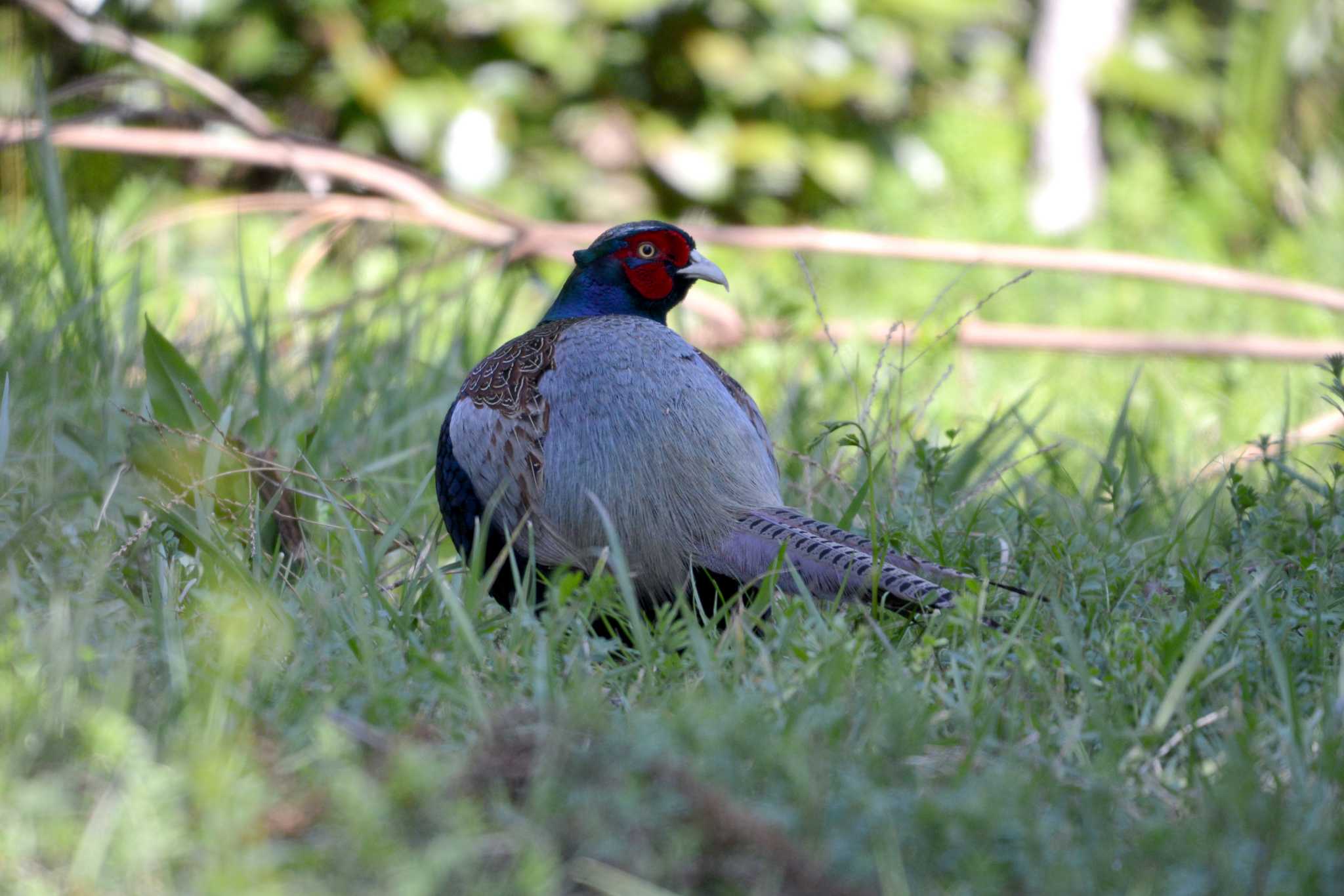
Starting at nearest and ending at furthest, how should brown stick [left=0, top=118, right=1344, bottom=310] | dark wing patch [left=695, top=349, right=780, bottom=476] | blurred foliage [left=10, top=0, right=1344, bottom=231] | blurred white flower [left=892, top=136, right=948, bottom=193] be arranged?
dark wing patch [left=695, top=349, right=780, bottom=476]
brown stick [left=0, top=118, right=1344, bottom=310]
blurred foliage [left=10, top=0, right=1344, bottom=231]
blurred white flower [left=892, top=136, right=948, bottom=193]

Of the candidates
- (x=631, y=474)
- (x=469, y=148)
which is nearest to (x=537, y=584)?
(x=631, y=474)

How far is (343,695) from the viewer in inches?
85.5

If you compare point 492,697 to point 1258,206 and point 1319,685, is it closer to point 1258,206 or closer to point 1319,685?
point 1319,685

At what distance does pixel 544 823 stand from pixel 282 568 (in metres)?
1.62

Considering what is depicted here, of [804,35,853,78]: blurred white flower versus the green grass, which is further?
[804,35,853,78]: blurred white flower

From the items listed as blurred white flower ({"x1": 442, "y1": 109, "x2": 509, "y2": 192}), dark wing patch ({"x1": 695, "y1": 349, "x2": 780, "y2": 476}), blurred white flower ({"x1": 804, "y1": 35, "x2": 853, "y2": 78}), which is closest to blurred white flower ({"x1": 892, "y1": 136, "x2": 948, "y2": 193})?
blurred white flower ({"x1": 804, "y1": 35, "x2": 853, "y2": 78})

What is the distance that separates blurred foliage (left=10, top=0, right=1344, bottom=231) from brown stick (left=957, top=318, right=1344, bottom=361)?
3178 millimetres

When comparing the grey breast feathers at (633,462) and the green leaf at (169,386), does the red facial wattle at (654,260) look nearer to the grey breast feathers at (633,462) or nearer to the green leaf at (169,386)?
the grey breast feathers at (633,462)

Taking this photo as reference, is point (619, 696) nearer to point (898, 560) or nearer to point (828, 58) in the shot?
point (898, 560)

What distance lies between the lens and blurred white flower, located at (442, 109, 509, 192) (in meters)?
7.94

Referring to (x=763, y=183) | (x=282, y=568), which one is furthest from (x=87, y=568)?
(x=763, y=183)

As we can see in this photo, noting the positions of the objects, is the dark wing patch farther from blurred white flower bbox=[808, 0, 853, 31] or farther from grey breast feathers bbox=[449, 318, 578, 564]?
blurred white flower bbox=[808, 0, 853, 31]

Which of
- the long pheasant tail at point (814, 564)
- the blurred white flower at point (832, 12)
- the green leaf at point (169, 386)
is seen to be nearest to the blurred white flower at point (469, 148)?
the blurred white flower at point (832, 12)

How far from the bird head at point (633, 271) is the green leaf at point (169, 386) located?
991 millimetres
